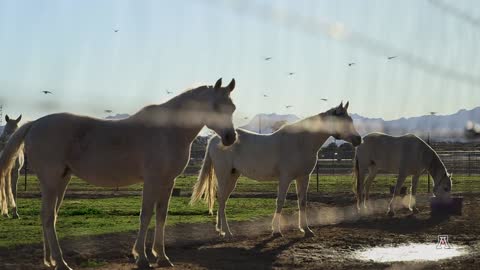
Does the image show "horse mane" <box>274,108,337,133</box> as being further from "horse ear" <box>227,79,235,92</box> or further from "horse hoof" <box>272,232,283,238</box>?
"horse ear" <box>227,79,235,92</box>

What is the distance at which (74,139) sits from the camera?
299 inches

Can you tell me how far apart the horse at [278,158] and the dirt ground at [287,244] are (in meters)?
0.58

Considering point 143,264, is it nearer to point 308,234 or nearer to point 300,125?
point 308,234

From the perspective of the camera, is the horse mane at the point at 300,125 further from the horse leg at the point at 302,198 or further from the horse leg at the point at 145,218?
the horse leg at the point at 145,218

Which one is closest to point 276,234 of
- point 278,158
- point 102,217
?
point 278,158

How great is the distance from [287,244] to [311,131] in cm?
243

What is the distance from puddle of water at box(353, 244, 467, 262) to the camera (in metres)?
8.46

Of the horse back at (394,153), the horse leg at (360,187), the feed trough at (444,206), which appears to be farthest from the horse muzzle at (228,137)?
the horse back at (394,153)

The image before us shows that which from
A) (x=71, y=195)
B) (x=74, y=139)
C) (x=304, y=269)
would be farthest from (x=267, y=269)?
(x=71, y=195)

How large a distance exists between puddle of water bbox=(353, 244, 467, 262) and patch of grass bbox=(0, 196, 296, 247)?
422cm

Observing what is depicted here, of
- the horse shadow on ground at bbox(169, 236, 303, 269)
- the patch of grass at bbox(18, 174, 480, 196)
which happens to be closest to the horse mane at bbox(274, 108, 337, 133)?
the horse shadow on ground at bbox(169, 236, 303, 269)

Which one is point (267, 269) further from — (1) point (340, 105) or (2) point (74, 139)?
(1) point (340, 105)

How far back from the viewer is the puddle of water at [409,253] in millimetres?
8461

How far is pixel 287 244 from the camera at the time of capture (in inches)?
396
